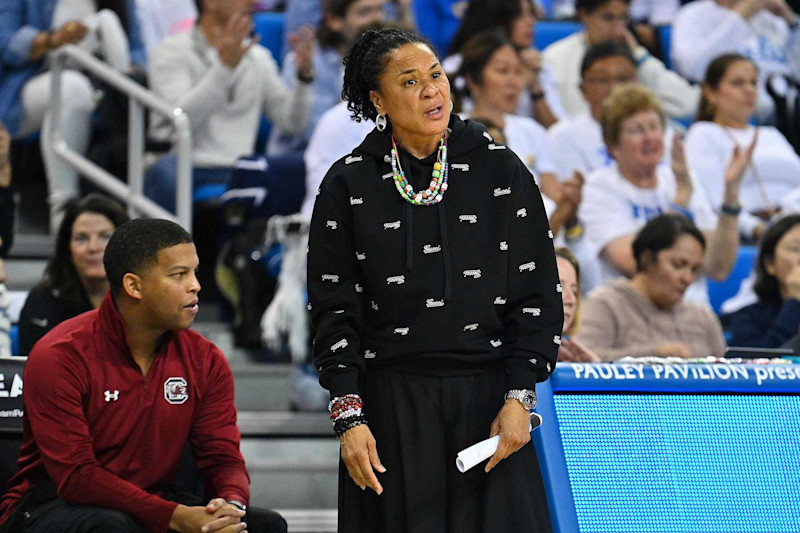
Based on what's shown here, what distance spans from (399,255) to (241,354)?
9.80ft

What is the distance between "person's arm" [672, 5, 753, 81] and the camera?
756 cm

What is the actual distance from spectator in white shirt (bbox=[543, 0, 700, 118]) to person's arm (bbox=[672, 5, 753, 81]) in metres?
0.29

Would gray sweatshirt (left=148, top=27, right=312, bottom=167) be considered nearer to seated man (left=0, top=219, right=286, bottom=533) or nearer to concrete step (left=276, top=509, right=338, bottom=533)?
concrete step (left=276, top=509, right=338, bottom=533)

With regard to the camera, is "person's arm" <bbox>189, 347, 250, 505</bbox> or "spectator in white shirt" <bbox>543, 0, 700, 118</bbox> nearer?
"person's arm" <bbox>189, 347, 250, 505</bbox>

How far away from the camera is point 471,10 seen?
6.96 m

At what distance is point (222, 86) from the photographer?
6.27 metres

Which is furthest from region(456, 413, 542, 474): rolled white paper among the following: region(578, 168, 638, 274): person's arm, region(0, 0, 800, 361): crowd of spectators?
region(578, 168, 638, 274): person's arm

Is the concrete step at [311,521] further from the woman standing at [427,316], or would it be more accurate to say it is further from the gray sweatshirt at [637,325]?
the woman standing at [427,316]

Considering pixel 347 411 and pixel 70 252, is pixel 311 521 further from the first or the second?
pixel 347 411

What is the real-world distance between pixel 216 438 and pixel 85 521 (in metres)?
0.42

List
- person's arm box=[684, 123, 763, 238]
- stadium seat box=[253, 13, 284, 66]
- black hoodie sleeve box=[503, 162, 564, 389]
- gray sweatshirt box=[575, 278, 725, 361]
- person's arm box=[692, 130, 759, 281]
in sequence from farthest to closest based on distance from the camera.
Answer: stadium seat box=[253, 13, 284, 66], person's arm box=[684, 123, 763, 238], person's arm box=[692, 130, 759, 281], gray sweatshirt box=[575, 278, 725, 361], black hoodie sleeve box=[503, 162, 564, 389]

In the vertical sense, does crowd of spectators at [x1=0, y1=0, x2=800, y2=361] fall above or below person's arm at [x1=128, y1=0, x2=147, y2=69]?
below

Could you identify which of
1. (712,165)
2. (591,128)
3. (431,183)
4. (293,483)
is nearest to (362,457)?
(431,183)

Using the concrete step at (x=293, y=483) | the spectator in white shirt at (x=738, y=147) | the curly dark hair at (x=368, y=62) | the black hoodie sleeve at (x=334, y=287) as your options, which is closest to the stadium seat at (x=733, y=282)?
the spectator in white shirt at (x=738, y=147)
